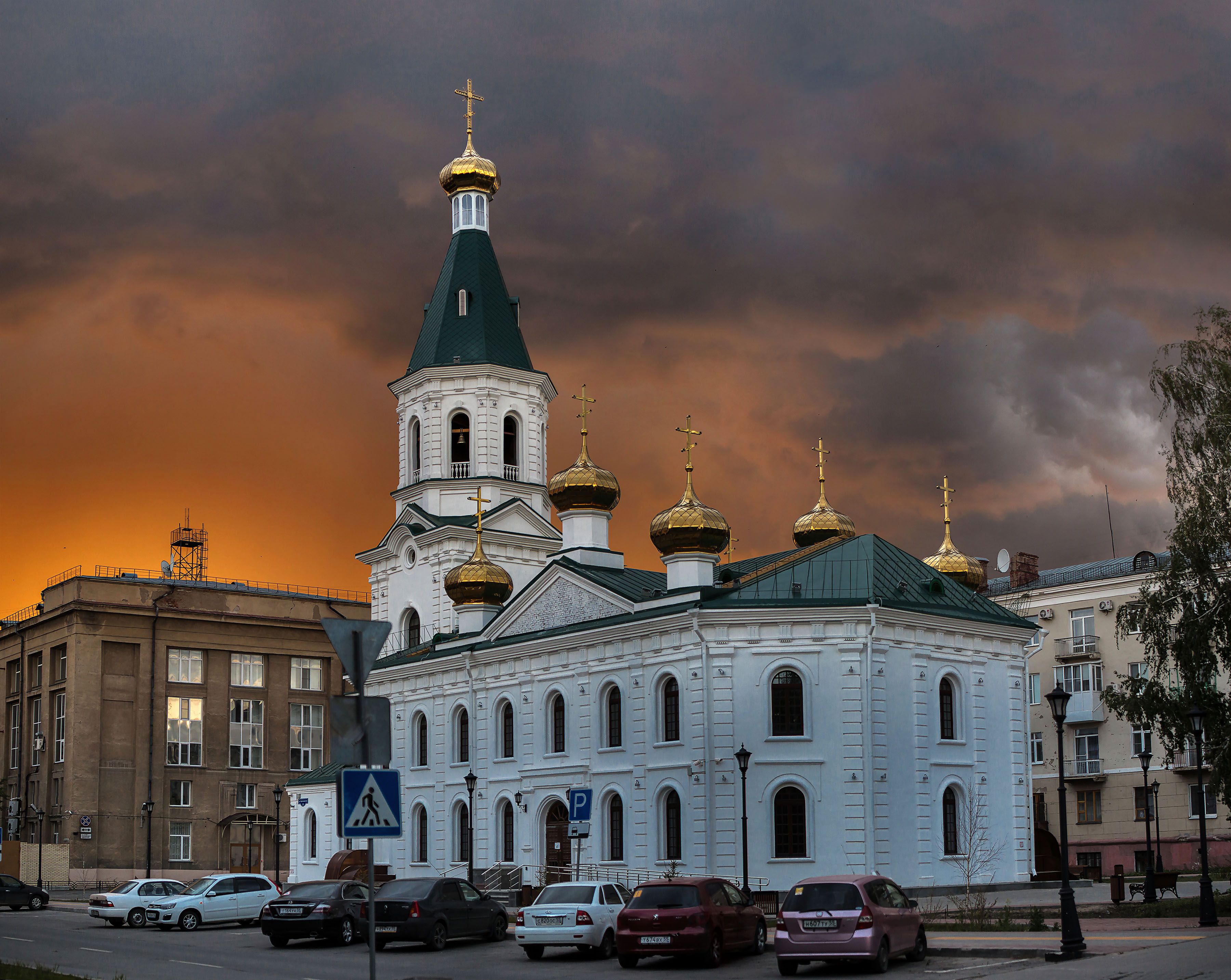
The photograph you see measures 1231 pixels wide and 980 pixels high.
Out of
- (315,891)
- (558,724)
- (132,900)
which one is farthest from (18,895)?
(315,891)

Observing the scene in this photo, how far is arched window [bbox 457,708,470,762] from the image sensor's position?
4594 cm

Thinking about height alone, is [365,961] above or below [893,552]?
below

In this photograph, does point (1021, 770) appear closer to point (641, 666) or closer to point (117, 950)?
point (641, 666)

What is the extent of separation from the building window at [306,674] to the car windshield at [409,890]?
46882mm

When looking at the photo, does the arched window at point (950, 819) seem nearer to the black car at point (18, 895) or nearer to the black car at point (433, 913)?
the black car at point (433, 913)

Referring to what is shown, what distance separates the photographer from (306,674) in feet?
243

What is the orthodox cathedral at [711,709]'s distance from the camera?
36.3 meters

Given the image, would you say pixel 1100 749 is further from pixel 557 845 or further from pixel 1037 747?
pixel 557 845

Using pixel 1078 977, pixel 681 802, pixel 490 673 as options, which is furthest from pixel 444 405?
pixel 1078 977

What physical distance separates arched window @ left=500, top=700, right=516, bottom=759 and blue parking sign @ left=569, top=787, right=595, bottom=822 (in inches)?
604

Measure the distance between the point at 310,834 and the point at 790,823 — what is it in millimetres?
23412

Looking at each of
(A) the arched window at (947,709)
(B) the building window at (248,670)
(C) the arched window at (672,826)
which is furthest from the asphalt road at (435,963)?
(B) the building window at (248,670)

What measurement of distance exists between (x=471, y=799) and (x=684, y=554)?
31.7 ft

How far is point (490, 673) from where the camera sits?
44.8 m
